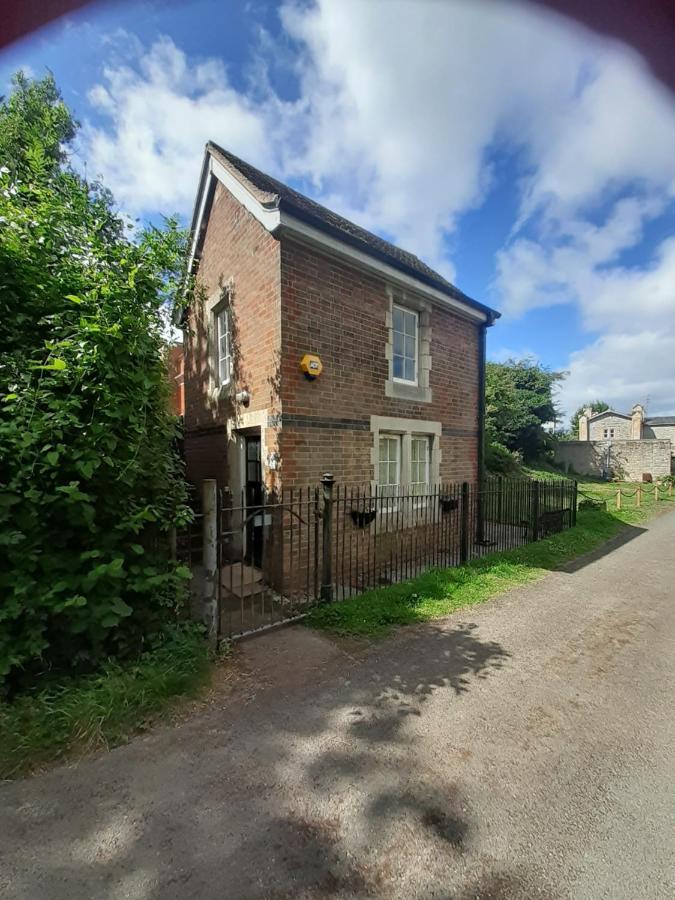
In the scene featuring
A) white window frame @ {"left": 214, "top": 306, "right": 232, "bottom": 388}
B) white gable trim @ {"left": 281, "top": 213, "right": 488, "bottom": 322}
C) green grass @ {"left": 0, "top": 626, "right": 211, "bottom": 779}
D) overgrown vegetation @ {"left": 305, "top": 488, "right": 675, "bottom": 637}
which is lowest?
overgrown vegetation @ {"left": 305, "top": 488, "right": 675, "bottom": 637}

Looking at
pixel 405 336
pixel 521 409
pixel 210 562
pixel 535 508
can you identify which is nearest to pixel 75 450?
pixel 210 562

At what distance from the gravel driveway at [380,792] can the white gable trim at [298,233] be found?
577 cm

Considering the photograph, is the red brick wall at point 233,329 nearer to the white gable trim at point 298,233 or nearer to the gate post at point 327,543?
the white gable trim at point 298,233

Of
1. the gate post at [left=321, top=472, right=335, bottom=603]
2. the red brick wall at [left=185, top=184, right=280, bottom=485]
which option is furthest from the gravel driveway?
the red brick wall at [left=185, top=184, right=280, bottom=485]

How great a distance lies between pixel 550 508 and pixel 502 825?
30.6 ft

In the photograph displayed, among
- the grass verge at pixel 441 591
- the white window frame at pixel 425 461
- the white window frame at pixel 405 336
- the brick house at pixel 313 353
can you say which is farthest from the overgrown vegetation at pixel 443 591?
the white window frame at pixel 405 336

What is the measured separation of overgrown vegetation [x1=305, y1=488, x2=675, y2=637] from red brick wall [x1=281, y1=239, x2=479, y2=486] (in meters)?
1.94

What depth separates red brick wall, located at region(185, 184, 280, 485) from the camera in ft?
19.5

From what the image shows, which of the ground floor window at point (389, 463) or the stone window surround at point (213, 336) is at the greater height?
the stone window surround at point (213, 336)

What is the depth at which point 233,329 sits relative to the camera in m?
7.11

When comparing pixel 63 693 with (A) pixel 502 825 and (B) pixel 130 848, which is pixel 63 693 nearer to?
(B) pixel 130 848

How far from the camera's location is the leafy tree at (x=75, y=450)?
9.22 ft

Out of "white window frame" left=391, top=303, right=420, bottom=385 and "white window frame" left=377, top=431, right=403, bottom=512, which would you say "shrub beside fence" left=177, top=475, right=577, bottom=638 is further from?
"white window frame" left=391, top=303, right=420, bottom=385

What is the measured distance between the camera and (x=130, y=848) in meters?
1.95
